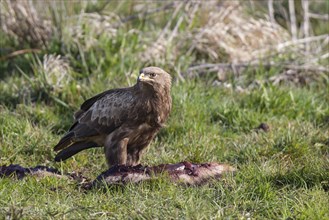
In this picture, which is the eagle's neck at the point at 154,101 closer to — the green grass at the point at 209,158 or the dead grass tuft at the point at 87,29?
the green grass at the point at 209,158

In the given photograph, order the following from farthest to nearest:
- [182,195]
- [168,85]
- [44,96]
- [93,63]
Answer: [93,63], [44,96], [168,85], [182,195]

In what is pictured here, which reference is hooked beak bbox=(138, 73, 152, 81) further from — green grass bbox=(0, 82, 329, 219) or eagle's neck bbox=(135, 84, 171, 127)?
green grass bbox=(0, 82, 329, 219)

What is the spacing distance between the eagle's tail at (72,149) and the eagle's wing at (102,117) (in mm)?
20

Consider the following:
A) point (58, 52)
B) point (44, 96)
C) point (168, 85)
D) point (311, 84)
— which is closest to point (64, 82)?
point (44, 96)

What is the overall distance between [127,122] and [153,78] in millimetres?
464

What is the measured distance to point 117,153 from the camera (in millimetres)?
6520

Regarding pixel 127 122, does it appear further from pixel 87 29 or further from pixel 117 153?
pixel 87 29

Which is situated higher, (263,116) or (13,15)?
(13,15)

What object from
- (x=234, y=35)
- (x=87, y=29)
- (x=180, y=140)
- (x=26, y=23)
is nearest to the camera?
(x=180, y=140)

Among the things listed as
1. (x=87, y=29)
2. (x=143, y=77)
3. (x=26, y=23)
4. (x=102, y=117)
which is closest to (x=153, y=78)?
(x=143, y=77)

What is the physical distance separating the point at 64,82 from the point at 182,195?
10.8ft

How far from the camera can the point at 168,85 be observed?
6.65 m

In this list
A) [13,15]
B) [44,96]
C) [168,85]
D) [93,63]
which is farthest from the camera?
[13,15]

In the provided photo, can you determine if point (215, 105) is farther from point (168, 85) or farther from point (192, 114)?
point (168, 85)
